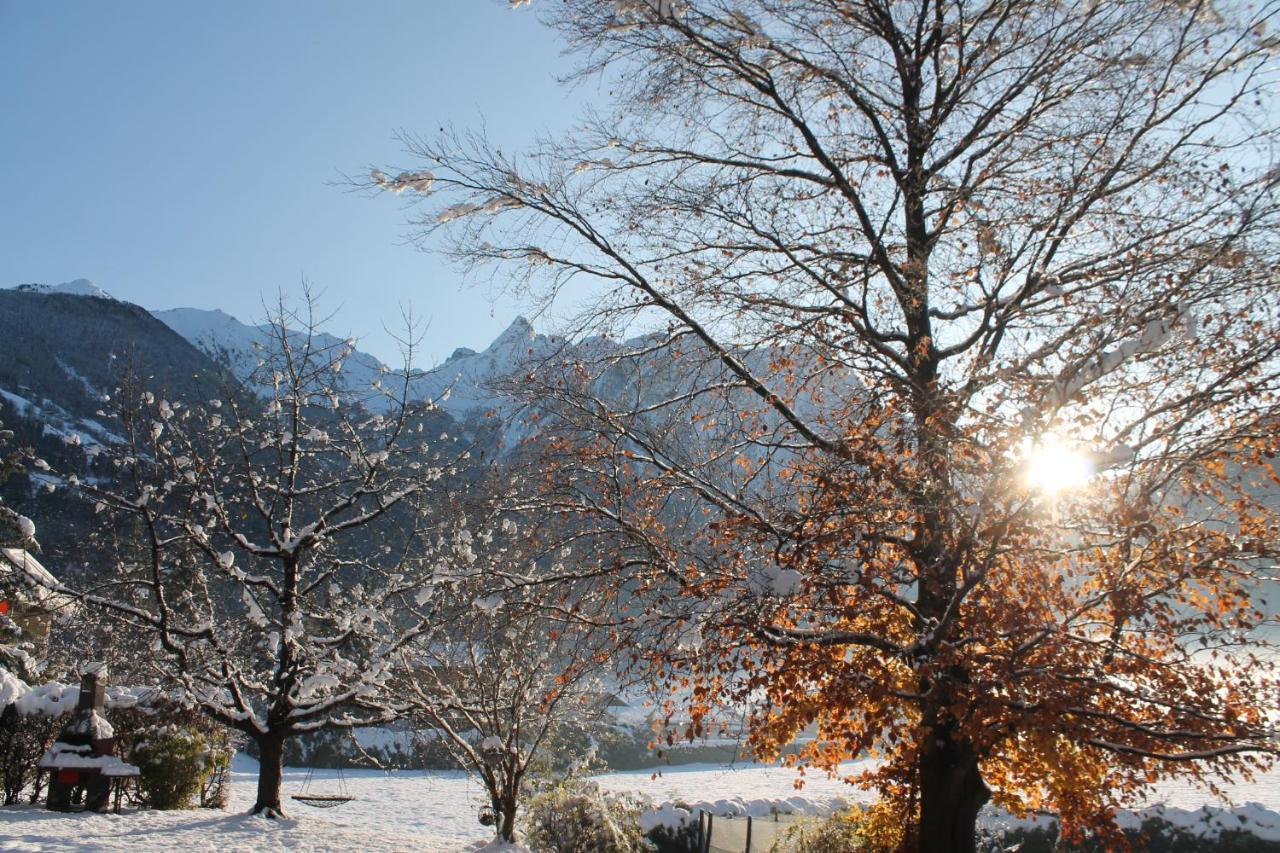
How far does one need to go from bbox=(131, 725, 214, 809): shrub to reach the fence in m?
8.43

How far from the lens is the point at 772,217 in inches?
323

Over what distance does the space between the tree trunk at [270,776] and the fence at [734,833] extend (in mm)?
6434

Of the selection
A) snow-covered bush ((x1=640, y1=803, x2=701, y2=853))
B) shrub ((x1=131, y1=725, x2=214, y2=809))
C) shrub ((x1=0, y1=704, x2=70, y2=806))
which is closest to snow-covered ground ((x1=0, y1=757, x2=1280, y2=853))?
shrub ((x1=131, y1=725, x2=214, y2=809))

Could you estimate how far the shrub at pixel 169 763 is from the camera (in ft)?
46.1

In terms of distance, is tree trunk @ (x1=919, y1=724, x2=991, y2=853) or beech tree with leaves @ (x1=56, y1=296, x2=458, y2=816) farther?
beech tree with leaves @ (x1=56, y1=296, x2=458, y2=816)

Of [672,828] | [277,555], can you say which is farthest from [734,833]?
[277,555]

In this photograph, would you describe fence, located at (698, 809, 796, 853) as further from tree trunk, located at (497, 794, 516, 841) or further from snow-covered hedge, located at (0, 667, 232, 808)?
A: snow-covered hedge, located at (0, 667, 232, 808)

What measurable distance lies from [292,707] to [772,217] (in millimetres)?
→ 10344

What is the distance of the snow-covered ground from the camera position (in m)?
10.6

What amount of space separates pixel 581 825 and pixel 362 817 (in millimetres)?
10442

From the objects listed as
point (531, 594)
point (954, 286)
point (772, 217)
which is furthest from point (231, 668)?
point (954, 286)

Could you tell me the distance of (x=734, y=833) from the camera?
41.8 feet

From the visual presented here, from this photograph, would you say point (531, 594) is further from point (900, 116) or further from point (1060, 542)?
point (900, 116)

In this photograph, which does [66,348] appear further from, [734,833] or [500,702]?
[734,833]
